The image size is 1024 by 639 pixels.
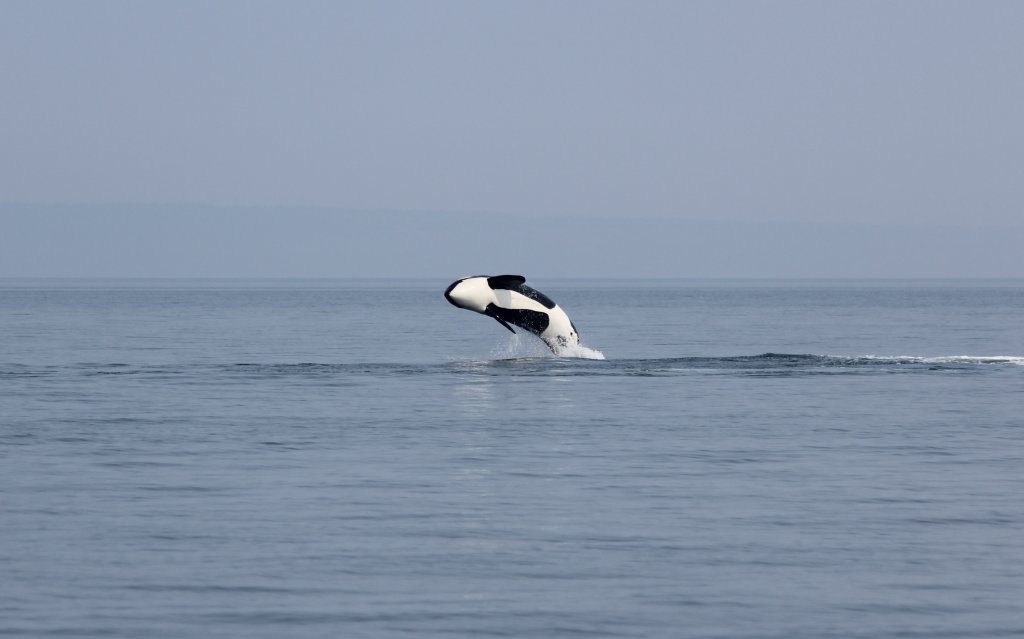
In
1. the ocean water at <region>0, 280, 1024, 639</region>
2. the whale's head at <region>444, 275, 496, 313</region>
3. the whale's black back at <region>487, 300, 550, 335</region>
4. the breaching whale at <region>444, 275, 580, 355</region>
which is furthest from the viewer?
the whale's black back at <region>487, 300, 550, 335</region>

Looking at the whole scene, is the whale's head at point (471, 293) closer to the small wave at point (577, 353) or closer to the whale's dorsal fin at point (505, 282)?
the whale's dorsal fin at point (505, 282)

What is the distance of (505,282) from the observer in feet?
125

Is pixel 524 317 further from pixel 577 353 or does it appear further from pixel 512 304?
pixel 577 353

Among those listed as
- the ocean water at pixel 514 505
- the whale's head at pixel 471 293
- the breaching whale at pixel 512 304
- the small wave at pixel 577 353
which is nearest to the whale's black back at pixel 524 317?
the breaching whale at pixel 512 304

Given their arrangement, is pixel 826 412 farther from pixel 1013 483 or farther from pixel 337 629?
pixel 337 629

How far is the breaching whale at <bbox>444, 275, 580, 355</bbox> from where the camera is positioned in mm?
37844

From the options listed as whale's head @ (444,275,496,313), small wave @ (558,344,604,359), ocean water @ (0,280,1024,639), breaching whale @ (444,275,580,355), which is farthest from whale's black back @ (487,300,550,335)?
small wave @ (558,344,604,359)

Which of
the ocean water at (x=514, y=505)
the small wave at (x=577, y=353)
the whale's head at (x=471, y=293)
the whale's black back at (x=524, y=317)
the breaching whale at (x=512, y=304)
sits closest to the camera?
the ocean water at (x=514, y=505)

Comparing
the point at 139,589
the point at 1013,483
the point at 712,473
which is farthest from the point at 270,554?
the point at 1013,483

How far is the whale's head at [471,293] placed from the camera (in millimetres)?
37656

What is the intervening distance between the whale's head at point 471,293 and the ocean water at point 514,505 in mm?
2229

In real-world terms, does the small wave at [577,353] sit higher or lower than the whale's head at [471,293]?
higher

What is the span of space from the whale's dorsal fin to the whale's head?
17 cm

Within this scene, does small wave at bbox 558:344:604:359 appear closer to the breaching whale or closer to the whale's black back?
the breaching whale
